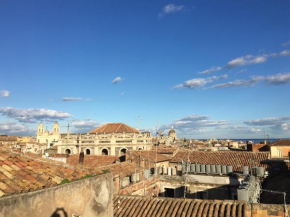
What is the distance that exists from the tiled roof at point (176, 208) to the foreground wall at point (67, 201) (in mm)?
4842

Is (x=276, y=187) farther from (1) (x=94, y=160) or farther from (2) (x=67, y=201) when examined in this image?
(1) (x=94, y=160)

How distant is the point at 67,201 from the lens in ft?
16.2

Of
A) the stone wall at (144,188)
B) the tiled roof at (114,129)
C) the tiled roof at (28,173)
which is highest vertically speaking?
the tiled roof at (114,129)

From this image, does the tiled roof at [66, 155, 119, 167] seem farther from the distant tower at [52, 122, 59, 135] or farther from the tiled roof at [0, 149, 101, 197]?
the distant tower at [52, 122, 59, 135]

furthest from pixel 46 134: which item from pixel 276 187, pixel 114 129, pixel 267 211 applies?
pixel 267 211

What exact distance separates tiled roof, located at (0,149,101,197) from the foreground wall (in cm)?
19

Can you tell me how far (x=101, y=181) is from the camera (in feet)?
19.5

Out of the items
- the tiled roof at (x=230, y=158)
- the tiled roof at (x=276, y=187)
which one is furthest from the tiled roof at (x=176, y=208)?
the tiled roof at (x=230, y=158)

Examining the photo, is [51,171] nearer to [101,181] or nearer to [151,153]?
[101,181]

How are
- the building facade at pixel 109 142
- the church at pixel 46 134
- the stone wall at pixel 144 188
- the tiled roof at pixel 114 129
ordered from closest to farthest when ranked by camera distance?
1. the stone wall at pixel 144 188
2. the building facade at pixel 109 142
3. the tiled roof at pixel 114 129
4. the church at pixel 46 134

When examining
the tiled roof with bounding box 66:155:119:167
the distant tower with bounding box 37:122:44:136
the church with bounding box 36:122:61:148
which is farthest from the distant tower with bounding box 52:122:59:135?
the tiled roof with bounding box 66:155:119:167

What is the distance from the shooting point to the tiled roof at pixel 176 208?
Answer: 32.1 feet

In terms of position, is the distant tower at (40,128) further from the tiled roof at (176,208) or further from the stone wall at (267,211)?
the stone wall at (267,211)

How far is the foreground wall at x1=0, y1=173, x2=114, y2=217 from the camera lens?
3.98 meters
